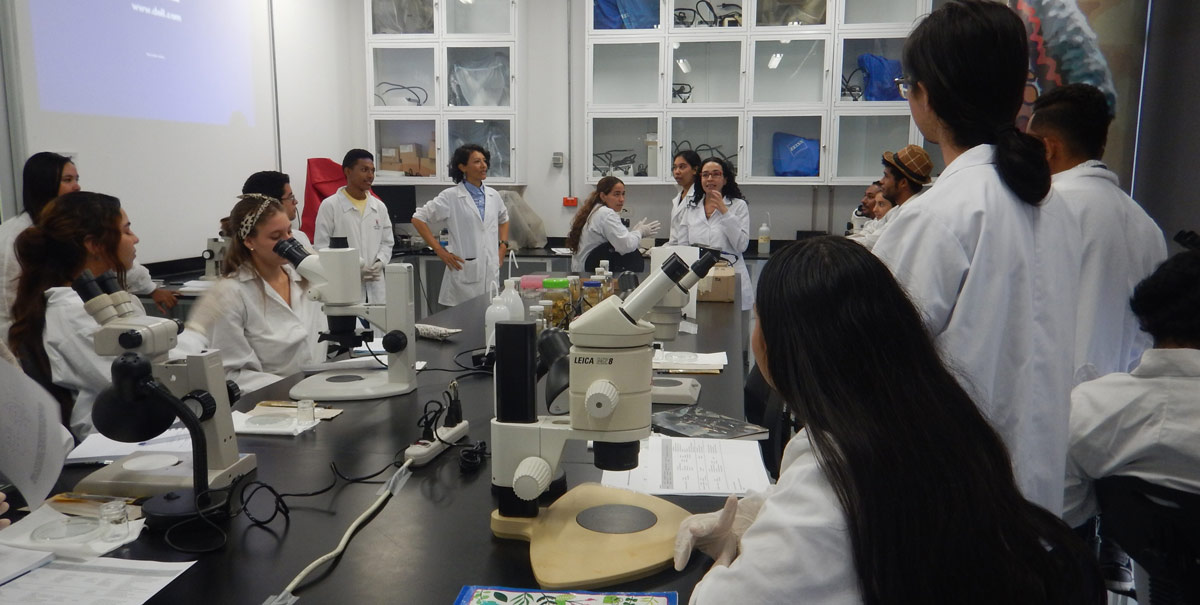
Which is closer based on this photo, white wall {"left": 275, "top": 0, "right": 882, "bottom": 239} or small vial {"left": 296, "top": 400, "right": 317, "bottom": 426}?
small vial {"left": 296, "top": 400, "right": 317, "bottom": 426}

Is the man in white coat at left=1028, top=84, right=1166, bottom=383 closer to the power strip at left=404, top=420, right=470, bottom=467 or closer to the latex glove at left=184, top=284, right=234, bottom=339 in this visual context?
the power strip at left=404, top=420, right=470, bottom=467

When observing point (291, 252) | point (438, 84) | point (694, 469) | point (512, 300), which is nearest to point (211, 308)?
point (291, 252)

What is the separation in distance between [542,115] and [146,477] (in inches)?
197

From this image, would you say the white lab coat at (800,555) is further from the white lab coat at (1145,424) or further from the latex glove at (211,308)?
the latex glove at (211,308)

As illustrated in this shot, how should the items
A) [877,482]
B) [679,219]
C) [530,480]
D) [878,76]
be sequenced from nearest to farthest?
[877,482] → [530,480] → [679,219] → [878,76]

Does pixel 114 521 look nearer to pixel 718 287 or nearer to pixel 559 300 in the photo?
pixel 559 300

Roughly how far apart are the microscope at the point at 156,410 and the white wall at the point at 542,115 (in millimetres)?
4442

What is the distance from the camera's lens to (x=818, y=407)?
818 millimetres

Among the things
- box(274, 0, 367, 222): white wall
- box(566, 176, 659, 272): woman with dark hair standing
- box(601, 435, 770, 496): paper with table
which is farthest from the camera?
box(274, 0, 367, 222): white wall

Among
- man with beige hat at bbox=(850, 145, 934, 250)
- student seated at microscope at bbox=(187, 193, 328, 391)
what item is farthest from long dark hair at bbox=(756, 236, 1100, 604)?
man with beige hat at bbox=(850, 145, 934, 250)

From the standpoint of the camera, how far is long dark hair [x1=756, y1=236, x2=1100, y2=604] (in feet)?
2.45

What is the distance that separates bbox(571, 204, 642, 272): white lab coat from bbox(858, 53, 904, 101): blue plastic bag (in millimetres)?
1975

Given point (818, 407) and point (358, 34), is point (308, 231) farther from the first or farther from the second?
point (818, 407)

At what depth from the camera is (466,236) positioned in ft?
16.8
